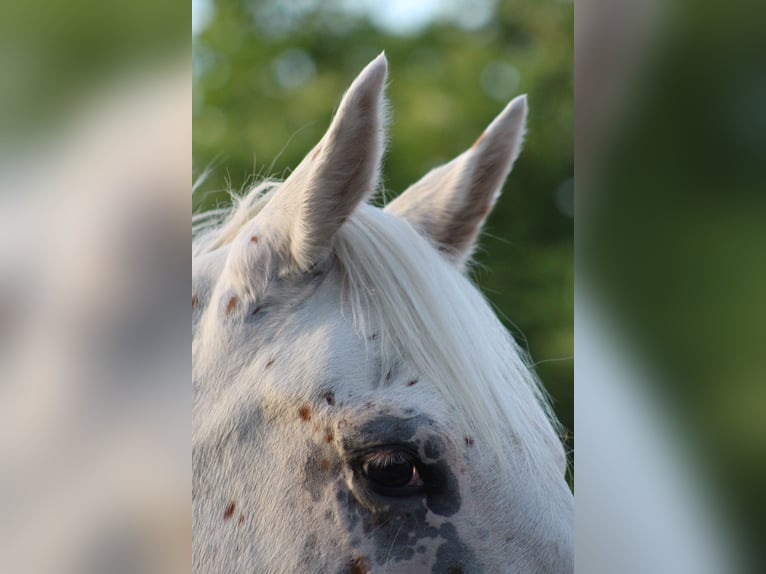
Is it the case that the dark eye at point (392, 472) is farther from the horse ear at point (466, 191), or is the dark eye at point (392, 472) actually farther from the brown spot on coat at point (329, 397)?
the horse ear at point (466, 191)

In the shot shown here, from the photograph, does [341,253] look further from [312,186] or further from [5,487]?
[5,487]

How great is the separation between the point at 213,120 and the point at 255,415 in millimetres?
758

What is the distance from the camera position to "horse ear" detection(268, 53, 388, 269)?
0.83 m

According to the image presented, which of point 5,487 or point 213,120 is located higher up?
point 213,120

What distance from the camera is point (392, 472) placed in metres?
0.81

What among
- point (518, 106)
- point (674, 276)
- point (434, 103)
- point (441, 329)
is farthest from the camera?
point (434, 103)

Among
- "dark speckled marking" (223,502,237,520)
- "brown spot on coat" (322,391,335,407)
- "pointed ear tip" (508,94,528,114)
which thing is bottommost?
"dark speckled marking" (223,502,237,520)

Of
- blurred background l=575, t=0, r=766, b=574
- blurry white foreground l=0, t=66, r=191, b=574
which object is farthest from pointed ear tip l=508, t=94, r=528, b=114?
blurry white foreground l=0, t=66, r=191, b=574

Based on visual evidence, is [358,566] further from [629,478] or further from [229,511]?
[629,478]

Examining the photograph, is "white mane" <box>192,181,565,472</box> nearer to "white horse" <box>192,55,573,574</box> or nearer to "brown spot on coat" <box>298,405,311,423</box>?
"white horse" <box>192,55,573,574</box>

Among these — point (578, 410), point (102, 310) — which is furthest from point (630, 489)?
point (102, 310)

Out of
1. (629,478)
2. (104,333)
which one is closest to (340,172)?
(104,333)

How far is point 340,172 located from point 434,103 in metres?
0.75

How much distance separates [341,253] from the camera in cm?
91
